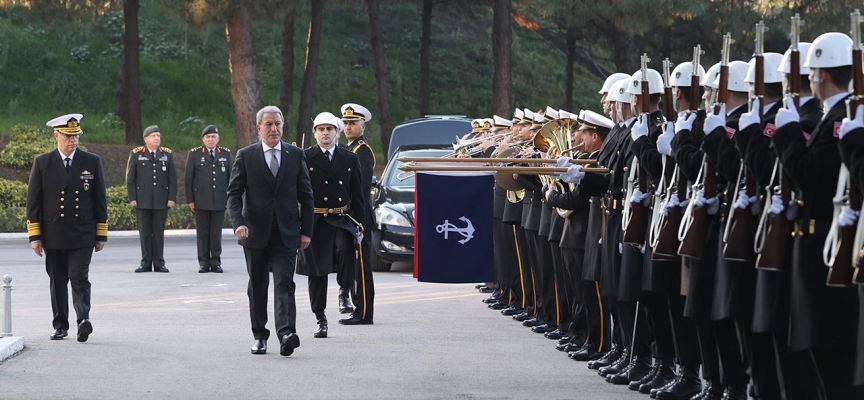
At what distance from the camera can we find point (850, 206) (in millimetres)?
6691

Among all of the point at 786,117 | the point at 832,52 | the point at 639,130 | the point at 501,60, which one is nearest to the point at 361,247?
the point at 639,130

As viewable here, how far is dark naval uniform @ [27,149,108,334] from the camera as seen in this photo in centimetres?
1262

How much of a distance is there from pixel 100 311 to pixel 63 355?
3630mm

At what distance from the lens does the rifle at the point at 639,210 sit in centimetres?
962

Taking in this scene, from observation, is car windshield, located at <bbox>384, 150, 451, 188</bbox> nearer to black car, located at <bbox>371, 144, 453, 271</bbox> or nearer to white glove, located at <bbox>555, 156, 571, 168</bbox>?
black car, located at <bbox>371, 144, 453, 271</bbox>

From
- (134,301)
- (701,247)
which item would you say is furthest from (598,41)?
(701,247)

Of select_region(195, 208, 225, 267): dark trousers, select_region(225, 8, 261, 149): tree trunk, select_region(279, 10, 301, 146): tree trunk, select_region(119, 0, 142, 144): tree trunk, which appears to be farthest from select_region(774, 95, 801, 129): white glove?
select_region(279, 10, 301, 146): tree trunk

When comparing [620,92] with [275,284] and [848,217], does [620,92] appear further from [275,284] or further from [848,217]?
[848,217]

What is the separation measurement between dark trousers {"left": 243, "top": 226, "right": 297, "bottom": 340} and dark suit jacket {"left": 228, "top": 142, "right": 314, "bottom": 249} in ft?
0.26

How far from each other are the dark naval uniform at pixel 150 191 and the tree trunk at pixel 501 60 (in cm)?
1980

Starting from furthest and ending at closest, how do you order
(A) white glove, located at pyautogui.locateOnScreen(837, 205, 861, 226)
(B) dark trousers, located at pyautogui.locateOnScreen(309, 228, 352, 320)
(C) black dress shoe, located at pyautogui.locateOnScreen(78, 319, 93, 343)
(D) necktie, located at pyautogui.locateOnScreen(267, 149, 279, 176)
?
(B) dark trousers, located at pyautogui.locateOnScreen(309, 228, 352, 320)
(C) black dress shoe, located at pyautogui.locateOnScreen(78, 319, 93, 343)
(D) necktie, located at pyautogui.locateOnScreen(267, 149, 279, 176)
(A) white glove, located at pyautogui.locateOnScreen(837, 205, 861, 226)

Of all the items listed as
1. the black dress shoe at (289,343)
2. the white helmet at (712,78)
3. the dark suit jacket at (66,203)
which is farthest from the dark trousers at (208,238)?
the white helmet at (712,78)

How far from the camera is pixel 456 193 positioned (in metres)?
12.9

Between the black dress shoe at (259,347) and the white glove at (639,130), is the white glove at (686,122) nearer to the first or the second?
the white glove at (639,130)
